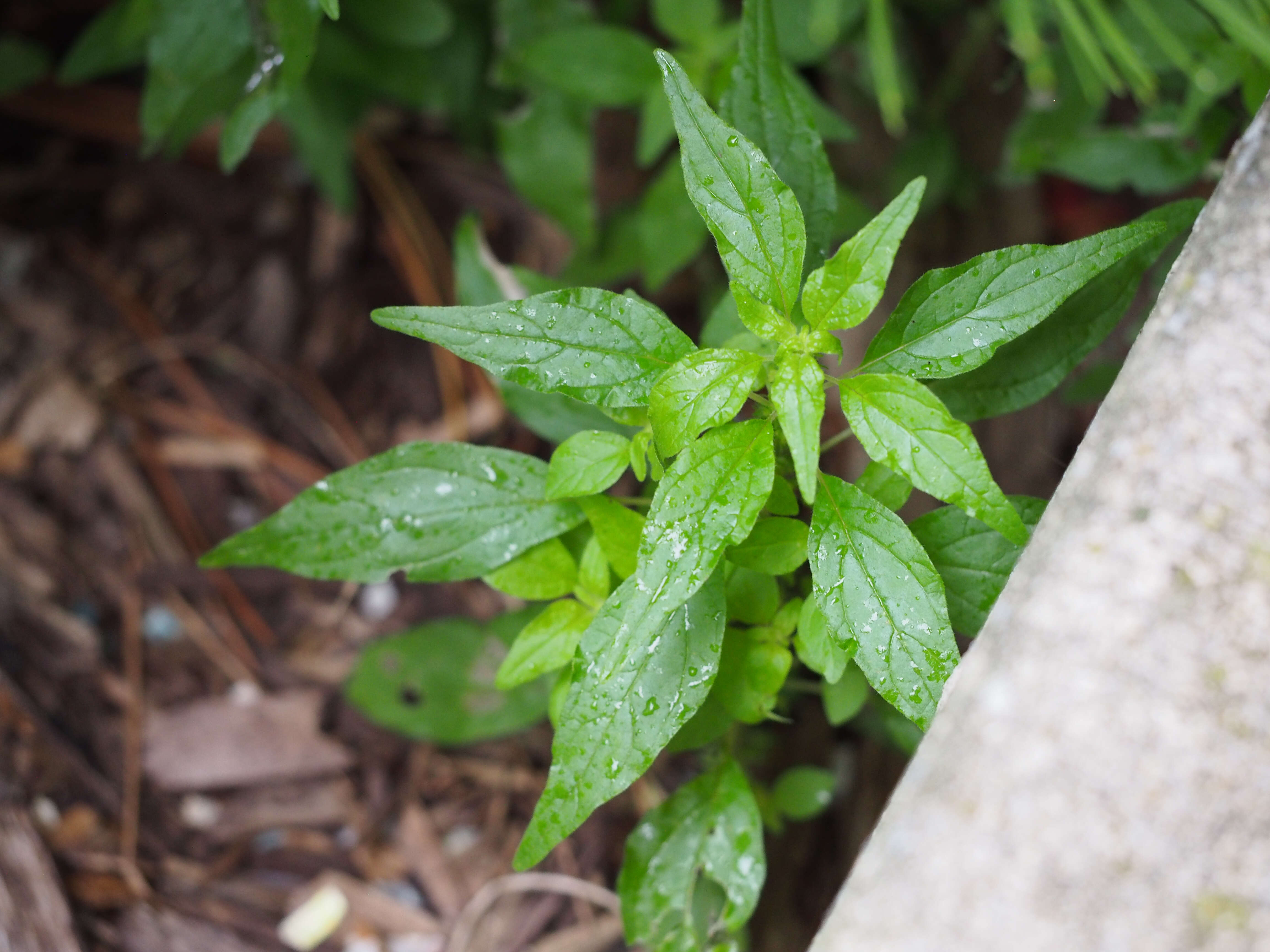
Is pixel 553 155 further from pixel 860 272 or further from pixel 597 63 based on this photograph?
pixel 860 272

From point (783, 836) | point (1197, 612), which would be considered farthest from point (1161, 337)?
point (783, 836)

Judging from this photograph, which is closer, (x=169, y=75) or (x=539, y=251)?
(x=169, y=75)

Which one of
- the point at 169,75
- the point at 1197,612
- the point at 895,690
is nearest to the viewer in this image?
the point at 1197,612

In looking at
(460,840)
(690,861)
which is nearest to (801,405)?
(690,861)

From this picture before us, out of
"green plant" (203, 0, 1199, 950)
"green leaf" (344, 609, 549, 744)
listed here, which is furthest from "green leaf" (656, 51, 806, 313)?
"green leaf" (344, 609, 549, 744)

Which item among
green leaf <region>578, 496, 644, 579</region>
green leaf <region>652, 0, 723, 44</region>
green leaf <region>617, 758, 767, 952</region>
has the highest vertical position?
green leaf <region>652, 0, 723, 44</region>

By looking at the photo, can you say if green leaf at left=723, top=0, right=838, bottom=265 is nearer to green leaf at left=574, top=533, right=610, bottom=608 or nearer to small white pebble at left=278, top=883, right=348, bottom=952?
green leaf at left=574, top=533, right=610, bottom=608

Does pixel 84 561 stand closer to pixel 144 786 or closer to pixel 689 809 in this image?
pixel 144 786
